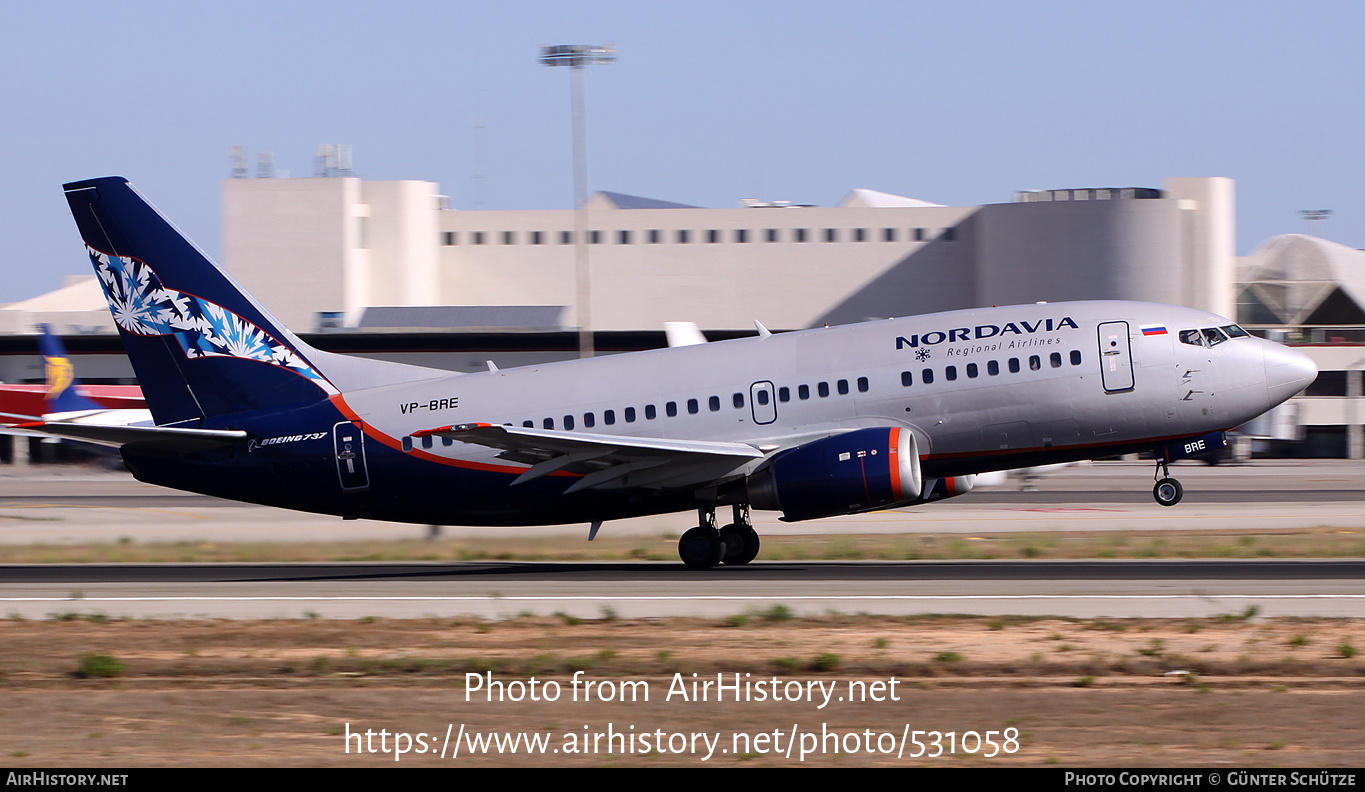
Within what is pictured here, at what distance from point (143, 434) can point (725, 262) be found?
270ft

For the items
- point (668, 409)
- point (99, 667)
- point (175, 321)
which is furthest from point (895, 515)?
point (99, 667)

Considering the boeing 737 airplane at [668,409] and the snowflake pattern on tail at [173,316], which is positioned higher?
the snowflake pattern on tail at [173,316]

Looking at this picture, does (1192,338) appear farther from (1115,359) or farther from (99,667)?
(99,667)

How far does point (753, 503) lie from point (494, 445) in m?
4.95

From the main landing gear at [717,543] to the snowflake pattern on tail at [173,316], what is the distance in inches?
339

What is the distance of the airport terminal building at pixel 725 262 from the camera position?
95.9m

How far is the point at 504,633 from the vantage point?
18.4m

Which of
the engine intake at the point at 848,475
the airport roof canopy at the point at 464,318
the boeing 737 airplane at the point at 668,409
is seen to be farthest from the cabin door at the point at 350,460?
the airport roof canopy at the point at 464,318

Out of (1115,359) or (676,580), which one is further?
(1115,359)

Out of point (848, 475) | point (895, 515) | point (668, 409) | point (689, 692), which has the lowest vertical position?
point (895, 515)

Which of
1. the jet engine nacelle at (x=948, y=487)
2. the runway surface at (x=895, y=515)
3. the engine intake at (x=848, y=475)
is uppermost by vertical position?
the engine intake at (x=848, y=475)

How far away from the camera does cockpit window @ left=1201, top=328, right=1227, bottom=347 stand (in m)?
25.3

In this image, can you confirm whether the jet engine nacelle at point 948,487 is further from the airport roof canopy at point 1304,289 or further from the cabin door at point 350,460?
the airport roof canopy at point 1304,289

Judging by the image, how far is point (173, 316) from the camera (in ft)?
90.2
